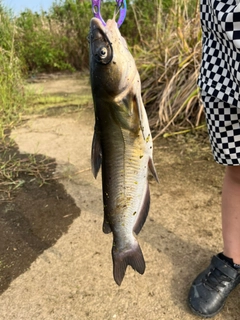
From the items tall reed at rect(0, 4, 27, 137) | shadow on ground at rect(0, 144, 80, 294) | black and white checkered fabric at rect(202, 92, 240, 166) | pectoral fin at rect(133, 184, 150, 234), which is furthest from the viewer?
tall reed at rect(0, 4, 27, 137)

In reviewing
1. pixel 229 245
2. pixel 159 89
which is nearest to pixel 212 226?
pixel 229 245

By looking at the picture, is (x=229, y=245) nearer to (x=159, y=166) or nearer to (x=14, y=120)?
(x=159, y=166)

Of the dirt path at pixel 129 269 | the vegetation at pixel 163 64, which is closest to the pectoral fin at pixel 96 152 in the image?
the dirt path at pixel 129 269

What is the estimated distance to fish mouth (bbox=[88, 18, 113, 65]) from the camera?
105 cm

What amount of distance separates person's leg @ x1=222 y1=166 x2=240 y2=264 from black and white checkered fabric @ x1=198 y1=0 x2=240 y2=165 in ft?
0.39

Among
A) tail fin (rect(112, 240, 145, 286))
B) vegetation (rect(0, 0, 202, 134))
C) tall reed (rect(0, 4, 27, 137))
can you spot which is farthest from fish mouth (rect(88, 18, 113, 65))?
tall reed (rect(0, 4, 27, 137))

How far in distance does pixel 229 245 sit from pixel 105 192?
74 cm

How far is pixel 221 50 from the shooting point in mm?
1410

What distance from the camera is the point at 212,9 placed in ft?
4.33

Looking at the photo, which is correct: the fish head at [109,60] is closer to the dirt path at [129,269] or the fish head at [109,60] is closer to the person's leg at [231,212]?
the person's leg at [231,212]

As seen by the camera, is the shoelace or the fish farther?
the shoelace

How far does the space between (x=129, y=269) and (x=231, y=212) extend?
2.05 feet

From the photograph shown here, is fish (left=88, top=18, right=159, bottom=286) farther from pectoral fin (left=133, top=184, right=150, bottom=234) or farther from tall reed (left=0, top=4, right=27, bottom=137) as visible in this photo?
tall reed (left=0, top=4, right=27, bottom=137)

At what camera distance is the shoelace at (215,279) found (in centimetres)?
166
